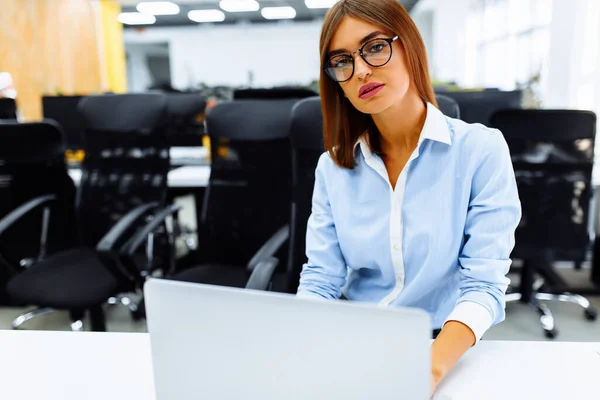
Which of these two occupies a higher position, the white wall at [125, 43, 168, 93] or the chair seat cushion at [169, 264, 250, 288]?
the white wall at [125, 43, 168, 93]

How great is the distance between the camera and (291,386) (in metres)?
0.52

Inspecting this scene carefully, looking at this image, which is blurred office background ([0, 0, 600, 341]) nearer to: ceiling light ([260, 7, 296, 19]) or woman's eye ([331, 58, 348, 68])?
woman's eye ([331, 58, 348, 68])

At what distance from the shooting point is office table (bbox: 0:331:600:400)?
755mm

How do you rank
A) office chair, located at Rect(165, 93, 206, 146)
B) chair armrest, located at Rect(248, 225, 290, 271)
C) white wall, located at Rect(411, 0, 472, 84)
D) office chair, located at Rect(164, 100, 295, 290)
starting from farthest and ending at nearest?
white wall, located at Rect(411, 0, 472, 84), office chair, located at Rect(165, 93, 206, 146), office chair, located at Rect(164, 100, 295, 290), chair armrest, located at Rect(248, 225, 290, 271)

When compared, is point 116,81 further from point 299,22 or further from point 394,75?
point 394,75

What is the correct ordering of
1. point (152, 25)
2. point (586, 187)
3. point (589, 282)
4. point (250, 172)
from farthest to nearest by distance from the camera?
1. point (152, 25)
2. point (589, 282)
3. point (586, 187)
4. point (250, 172)

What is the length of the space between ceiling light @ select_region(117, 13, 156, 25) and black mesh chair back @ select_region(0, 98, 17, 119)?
9.12m

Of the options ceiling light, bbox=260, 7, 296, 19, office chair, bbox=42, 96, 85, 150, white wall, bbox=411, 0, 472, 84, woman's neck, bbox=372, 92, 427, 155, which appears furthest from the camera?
ceiling light, bbox=260, 7, 296, 19

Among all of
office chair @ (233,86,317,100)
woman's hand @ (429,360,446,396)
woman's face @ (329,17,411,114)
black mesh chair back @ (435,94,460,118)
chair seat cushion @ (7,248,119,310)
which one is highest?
woman's face @ (329,17,411,114)

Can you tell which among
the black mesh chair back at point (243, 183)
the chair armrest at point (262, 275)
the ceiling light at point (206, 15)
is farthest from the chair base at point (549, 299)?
the ceiling light at point (206, 15)

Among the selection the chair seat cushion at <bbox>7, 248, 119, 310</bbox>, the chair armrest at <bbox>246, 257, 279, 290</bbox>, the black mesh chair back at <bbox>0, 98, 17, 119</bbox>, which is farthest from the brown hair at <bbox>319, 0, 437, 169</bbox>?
the black mesh chair back at <bbox>0, 98, 17, 119</bbox>

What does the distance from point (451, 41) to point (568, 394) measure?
418 inches

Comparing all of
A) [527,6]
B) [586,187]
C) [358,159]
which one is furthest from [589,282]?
[527,6]

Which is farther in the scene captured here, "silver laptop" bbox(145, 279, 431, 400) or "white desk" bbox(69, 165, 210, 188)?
"white desk" bbox(69, 165, 210, 188)
